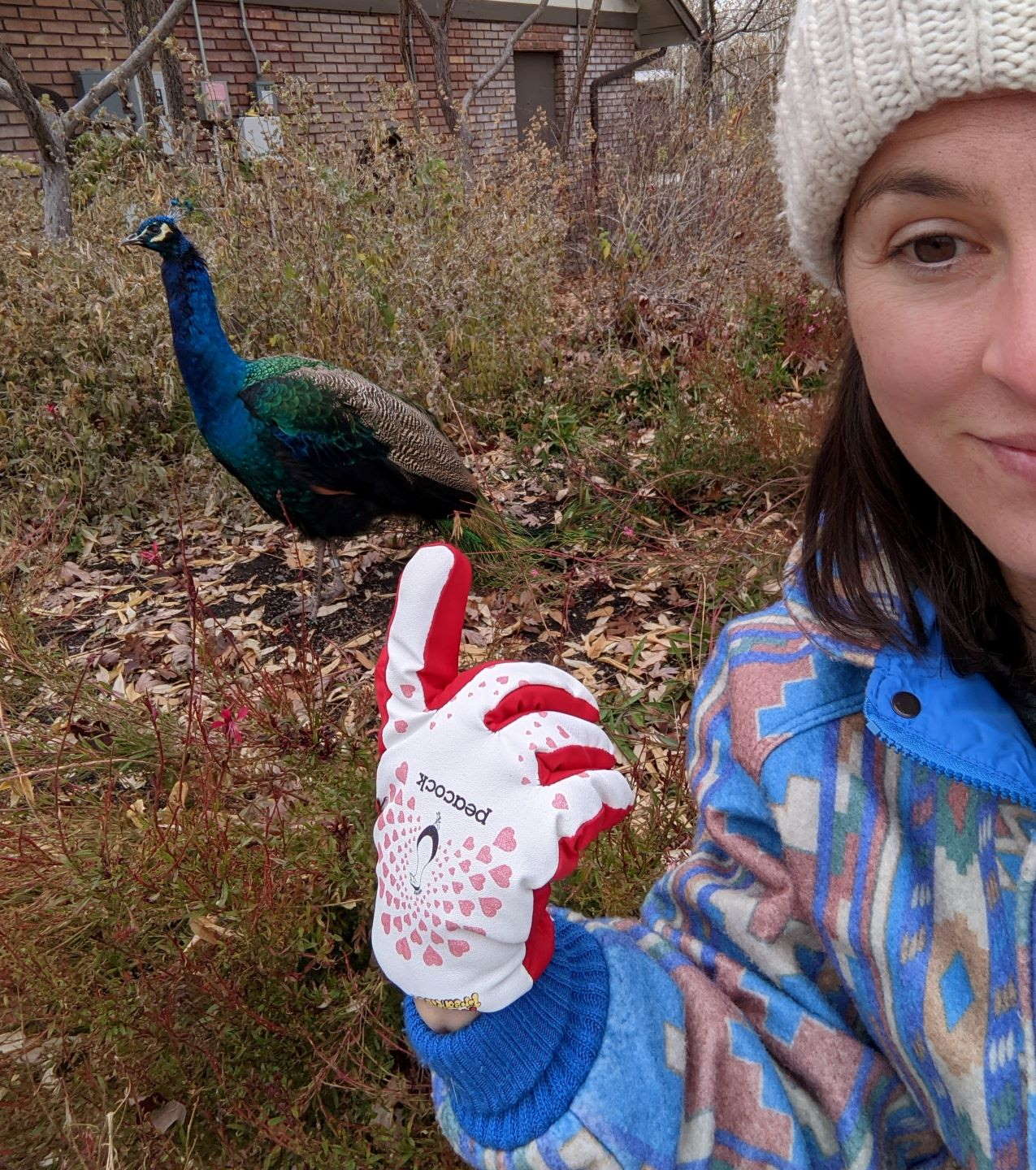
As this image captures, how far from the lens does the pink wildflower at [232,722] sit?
1.98 meters

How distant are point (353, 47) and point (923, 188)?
36.5 ft

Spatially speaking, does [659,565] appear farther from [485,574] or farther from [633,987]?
[633,987]

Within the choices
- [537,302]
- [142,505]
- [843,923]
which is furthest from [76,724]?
[537,302]

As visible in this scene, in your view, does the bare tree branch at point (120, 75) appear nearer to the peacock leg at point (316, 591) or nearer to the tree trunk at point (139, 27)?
the tree trunk at point (139, 27)

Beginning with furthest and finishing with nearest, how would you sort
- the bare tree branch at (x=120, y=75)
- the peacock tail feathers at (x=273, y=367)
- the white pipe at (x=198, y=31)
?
1. the white pipe at (x=198, y=31)
2. the bare tree branch at (x=120, y=75)
3. the peacock tail feathers at (x=273, y=367)

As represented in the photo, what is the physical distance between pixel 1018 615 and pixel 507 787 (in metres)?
0.61

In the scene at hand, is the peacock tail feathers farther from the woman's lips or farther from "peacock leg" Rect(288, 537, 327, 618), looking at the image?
the woman's lips

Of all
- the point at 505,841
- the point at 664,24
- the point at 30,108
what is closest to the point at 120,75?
the point at 30,108

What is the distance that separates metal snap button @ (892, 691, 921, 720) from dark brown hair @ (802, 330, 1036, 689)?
0.08 metres

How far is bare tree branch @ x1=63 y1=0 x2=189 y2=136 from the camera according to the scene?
5.04 m

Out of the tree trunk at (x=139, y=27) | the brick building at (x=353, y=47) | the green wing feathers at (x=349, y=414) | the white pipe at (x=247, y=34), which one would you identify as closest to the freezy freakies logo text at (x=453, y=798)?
the green wing feathers at (x=349, y=414)

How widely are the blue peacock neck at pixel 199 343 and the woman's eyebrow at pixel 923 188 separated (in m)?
3.12

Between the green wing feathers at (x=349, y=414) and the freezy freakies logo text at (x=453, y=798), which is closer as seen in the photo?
the freezy freakies logo text at (x=453, y=798)

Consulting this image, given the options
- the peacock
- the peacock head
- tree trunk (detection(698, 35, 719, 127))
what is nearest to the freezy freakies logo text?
the peacock
